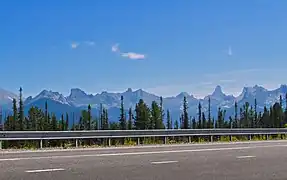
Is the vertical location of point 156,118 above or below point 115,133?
above

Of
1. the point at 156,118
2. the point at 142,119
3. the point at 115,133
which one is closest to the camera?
the point at 115,133

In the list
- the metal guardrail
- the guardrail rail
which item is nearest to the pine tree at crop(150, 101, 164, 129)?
the guardrail rail

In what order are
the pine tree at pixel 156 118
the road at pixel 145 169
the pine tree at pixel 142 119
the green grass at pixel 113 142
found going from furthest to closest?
the pine tree at pixel 156 118
the pine tree at pixel 142 119
the green grass at pixel 113 142
the road at pixel 145 169

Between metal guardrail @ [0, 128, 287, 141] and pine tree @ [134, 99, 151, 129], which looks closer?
metal guardrail @ [0, 128, 287, 141]

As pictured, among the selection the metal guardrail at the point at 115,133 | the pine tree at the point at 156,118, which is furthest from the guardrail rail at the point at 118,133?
the pine tree at the point at 156,118

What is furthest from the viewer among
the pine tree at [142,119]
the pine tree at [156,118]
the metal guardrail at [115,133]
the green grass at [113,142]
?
the pine tree at [156,118]

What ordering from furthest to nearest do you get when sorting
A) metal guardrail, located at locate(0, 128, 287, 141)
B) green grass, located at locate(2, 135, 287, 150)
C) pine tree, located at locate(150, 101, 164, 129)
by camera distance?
pine tree, located at locate(150, 101, 164, 129), green grass, located at locate(2, 135, 287, 150), metal guardrail, located at locate(0, 128, 287, 141)

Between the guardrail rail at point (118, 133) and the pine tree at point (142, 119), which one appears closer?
the guardrail rail at point (118, 133)

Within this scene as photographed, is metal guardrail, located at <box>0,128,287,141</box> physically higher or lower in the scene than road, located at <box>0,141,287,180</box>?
higher

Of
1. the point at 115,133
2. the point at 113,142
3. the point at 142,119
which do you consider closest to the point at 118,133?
the point at 115,133

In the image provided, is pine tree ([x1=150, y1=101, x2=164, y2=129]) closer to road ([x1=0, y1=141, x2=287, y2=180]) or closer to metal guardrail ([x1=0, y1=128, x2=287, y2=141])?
metal guardrail ([x1=0, y1=128, x2=287, y2=141])

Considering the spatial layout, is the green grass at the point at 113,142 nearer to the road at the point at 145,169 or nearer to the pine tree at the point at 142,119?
the road at the point at 145,169

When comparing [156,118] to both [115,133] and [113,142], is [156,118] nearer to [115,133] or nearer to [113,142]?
[113,142]

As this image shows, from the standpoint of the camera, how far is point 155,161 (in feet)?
50.6
